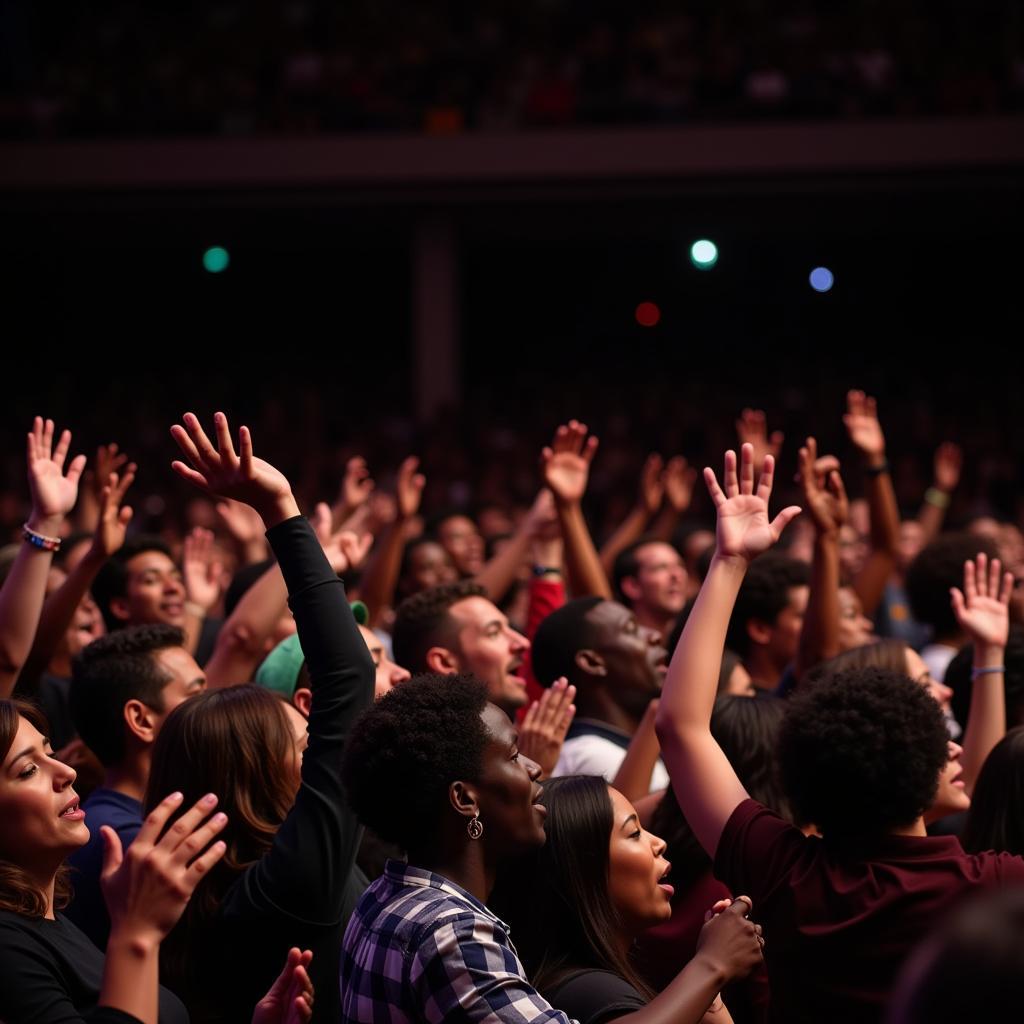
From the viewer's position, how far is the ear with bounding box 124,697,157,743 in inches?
113

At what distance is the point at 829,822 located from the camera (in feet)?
6.42

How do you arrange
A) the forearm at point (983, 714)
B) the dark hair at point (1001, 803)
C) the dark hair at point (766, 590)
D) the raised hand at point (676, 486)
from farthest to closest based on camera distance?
the raised hand at point (676, 486) → the dark hair at point (766, 590) → the forearm at point (983, 714) → the dark hair at point (1001, 803)

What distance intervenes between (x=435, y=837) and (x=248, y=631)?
1441mm

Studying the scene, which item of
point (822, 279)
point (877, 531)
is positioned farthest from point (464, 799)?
point (822, 279)

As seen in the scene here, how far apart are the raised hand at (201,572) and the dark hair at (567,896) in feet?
8.38

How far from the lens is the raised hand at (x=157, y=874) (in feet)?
5.50

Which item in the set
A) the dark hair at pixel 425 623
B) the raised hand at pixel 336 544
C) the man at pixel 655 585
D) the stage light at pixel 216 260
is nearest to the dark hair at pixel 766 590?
the man at pixel 655 585

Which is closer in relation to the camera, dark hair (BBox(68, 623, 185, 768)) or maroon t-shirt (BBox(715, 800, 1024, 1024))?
maroon t-shirt (BBox(715, 800, 1024, 1024))

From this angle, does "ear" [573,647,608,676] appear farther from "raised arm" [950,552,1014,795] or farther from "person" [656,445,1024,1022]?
"person" [656,445,1024,1022]

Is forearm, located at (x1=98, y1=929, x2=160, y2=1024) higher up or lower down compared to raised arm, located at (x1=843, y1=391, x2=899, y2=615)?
lower down

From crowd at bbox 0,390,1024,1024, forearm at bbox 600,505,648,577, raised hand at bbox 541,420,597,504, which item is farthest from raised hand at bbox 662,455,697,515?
crowd at bbox 0,390,1024,1024

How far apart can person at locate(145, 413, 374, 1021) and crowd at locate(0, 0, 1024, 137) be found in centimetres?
1085

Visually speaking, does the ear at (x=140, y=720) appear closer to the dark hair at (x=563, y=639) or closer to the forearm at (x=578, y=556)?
the dark hair at (x=563, y=639)

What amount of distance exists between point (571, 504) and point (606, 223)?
31.6 feet
